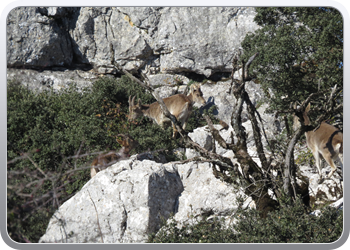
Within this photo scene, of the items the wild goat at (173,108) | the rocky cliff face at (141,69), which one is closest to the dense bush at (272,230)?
the rocky cliff face at (141,69)

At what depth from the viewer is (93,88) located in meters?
12.4

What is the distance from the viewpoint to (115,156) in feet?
30.8

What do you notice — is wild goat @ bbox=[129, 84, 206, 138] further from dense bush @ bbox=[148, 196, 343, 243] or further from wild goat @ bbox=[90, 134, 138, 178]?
dense bush @ bbox=[148, 196, 343, 243]

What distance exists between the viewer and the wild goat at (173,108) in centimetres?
1234

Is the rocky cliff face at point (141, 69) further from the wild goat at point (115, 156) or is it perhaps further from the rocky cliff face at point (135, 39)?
the wild goat at point (115, 156)

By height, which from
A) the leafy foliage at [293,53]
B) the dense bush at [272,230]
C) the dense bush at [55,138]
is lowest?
the dense bush at [272,230]

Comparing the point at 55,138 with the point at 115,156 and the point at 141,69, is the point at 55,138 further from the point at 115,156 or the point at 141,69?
the point at 141,69

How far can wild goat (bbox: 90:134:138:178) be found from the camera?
8.57 metres

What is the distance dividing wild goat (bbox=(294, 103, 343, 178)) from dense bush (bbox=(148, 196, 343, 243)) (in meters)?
1.21

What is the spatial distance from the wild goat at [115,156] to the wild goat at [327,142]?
455 cm

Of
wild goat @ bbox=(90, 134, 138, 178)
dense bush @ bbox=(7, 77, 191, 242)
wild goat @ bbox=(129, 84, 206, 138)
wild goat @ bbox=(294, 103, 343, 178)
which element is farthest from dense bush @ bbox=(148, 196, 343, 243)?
wild goat @ bbox=(129, 84, 206, 138)

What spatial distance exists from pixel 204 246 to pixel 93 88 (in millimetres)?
8008

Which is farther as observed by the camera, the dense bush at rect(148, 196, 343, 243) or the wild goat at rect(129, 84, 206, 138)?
the wild goat at rect(129, 84, 206, 138)

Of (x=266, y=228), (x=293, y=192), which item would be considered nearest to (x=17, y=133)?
(x=266, y=228)
